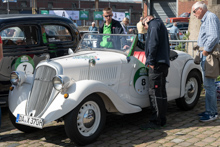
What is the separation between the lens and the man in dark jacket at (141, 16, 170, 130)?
516 cm

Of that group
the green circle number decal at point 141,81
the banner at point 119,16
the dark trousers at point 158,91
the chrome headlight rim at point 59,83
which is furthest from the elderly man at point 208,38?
the banner at point 119,16

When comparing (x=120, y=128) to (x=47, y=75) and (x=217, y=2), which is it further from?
(x=217, y=2)

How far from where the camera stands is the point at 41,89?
4668 mm

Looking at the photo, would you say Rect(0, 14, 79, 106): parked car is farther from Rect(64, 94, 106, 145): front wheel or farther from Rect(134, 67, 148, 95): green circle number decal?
Rect(134, 67, 148, 95): green circle number decal

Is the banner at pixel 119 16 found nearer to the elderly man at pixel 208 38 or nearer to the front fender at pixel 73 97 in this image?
the elderly man at pixel 208 38

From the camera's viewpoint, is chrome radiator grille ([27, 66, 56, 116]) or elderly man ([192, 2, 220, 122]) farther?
elderly man ([192, 2, 220, 122])

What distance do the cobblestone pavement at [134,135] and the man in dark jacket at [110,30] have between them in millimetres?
1366

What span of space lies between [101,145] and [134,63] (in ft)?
4.82

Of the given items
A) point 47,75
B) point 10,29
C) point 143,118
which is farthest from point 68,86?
point 10,29

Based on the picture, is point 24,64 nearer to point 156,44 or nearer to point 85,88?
point 85,88

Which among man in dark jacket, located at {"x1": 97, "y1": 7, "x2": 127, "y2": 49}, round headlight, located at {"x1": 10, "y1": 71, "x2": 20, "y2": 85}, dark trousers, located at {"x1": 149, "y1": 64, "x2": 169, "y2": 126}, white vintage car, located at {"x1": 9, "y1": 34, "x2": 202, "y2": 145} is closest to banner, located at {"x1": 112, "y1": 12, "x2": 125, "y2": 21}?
man in dark jacket, located at {"x1": 97, "y1": 7, "x2": 127, "y2": 49}

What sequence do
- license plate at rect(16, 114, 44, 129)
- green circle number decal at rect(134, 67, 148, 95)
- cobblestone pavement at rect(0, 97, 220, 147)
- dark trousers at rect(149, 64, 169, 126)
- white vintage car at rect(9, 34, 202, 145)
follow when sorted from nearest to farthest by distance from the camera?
license plate at rect(16, 114, 44, 129), white vintage car at rect(9, 34, 202, 145), cobblestone pavement at rect(0, 97, 220, 147), dark trousers at rect(149, 64, 169, 126), green circle number decal at rect(134, 67, 148, 95)

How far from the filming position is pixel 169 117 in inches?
237

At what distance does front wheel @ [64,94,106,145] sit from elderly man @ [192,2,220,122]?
196 centimetres
